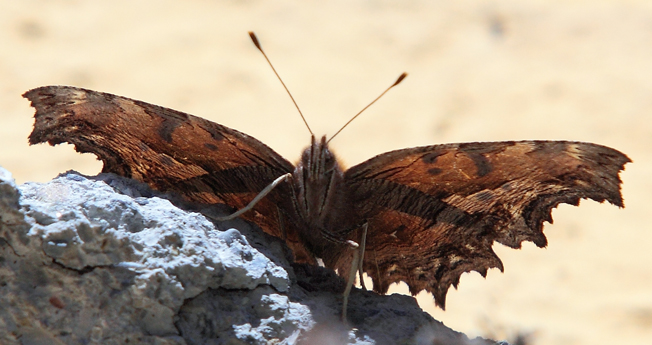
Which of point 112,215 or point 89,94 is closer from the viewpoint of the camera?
point 112,215

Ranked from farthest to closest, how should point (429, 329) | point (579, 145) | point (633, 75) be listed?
point (633, 75)
point (579, 145)
point (429, 329)

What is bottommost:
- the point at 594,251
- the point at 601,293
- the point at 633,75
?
the point at 601,293

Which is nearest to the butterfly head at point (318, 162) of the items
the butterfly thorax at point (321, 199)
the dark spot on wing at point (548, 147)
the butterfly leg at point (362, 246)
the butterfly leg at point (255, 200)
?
the butterfly thorax at point (321, 199)

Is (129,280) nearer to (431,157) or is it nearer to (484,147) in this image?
(431,157)

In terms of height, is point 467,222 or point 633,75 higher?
point 633,75

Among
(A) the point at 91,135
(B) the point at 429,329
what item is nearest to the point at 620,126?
(B) the point at 429,329

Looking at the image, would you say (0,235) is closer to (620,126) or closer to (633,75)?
(620,126)

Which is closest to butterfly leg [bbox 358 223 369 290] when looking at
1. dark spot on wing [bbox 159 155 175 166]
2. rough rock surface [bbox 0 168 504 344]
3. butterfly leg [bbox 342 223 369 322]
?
butterfly leg [bbox 342 223 369 322]
